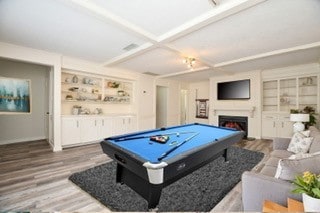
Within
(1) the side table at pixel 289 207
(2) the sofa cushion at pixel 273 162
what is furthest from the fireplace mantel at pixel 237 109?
(1) the side table at pixel 289 207

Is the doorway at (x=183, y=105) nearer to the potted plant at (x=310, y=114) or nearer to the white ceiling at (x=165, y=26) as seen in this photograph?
the white ceiling at (x=165, y=26)

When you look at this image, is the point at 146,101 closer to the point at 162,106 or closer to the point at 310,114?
the point at 162,106

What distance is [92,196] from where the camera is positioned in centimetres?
212

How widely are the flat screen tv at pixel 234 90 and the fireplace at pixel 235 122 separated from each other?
810 millimetres

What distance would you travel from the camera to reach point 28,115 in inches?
205

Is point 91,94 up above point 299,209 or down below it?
above

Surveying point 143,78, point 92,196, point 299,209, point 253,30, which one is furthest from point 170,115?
point 299,209

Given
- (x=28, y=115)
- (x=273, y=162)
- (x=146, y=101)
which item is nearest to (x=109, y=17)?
(x=273, y=162)

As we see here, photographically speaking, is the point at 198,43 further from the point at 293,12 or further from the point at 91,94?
the point at 91,94

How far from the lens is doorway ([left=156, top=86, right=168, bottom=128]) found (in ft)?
25.4

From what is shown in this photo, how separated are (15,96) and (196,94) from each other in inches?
285

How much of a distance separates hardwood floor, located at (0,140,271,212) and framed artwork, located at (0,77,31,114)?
1171 mm

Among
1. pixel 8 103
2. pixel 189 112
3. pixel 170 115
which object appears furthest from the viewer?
pixel 189 112

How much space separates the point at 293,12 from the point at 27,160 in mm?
5497
